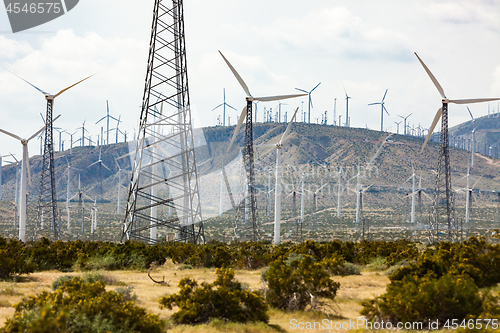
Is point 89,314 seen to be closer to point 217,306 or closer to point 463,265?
point 217,306

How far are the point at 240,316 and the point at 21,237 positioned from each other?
1529 inches

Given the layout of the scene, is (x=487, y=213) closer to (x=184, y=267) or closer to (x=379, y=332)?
(x=184, y=267)

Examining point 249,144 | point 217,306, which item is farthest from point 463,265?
point 249,144

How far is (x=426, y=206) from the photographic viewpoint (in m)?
195

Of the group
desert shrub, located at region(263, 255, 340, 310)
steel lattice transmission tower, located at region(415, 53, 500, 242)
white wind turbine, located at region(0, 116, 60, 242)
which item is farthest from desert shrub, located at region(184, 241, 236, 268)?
steel lattice transmission tower, located at region(415, 53, 500, 242)

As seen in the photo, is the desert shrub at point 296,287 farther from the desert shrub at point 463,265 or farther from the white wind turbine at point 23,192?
the white wind turbine at point 23,192

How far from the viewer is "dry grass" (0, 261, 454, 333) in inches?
545

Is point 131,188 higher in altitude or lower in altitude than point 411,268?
higher

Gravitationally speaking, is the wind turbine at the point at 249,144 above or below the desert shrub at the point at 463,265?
above

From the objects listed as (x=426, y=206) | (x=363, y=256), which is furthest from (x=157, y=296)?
(x=426, y=206)

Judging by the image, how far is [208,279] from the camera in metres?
23.6

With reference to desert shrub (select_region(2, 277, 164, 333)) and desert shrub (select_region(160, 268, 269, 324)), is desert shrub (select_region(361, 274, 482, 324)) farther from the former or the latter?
desert shrub (select_region(2, 277, 164, 333))

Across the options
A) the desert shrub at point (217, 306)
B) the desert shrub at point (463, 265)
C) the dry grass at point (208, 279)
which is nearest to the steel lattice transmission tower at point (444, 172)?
the dry grass at point (208, 279)

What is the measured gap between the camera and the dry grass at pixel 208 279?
45.4ft
